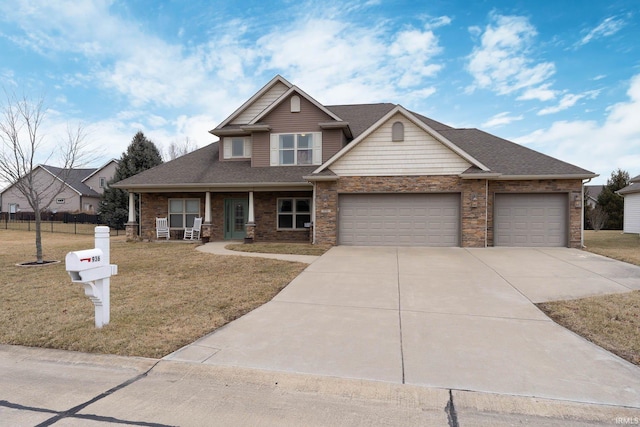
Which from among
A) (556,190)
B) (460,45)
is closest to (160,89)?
(460,45)

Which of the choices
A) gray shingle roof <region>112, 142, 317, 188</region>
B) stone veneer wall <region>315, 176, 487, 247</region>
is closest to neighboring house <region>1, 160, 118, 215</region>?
gray shingle roof <region>112, 142, 317, 188</region>

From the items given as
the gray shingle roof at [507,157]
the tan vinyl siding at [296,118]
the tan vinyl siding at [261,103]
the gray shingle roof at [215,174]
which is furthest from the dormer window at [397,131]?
the tan vinyl siding at [261,103]

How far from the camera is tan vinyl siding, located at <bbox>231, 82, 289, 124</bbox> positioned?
59.6 feet

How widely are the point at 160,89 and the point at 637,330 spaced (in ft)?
73.2

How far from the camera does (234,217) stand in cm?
1736

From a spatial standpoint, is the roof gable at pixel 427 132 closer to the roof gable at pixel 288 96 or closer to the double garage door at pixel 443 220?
the double garage door at pixel 443 220

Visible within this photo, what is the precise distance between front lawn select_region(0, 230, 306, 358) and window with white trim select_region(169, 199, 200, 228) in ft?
21.9

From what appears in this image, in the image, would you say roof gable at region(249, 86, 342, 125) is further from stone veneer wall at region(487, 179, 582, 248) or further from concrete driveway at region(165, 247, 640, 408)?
concrete driveway at region(165, 247, 640, 408)

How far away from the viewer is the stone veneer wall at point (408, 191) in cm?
1346

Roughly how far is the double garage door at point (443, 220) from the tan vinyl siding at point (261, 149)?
215 inches

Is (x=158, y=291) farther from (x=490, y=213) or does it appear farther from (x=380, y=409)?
(x=490, y=213)

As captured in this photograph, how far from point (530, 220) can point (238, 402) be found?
559 inches

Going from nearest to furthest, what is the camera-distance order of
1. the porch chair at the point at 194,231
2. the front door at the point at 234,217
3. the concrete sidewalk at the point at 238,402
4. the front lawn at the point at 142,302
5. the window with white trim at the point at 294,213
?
the concrete sidewalk at the point at 238,402 → the front lawn at the point at 142,302 → the window with white trim at the point at 294,213 → the porch chair at the point at 194,231 → the front door at the point at 234,217

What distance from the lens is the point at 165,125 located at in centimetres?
3509
